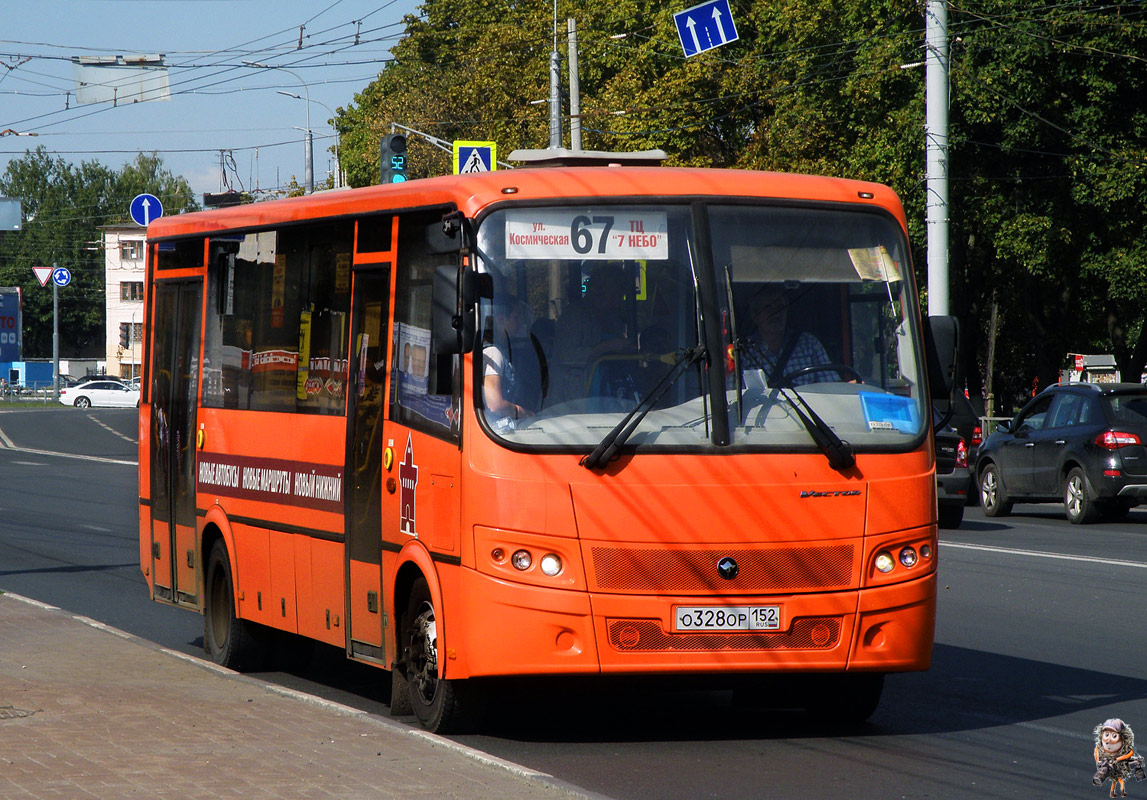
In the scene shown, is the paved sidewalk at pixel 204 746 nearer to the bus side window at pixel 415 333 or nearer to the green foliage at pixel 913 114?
the bus side window at pixel 415 333

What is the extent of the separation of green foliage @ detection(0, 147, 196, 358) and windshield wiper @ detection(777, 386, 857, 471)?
11725cm

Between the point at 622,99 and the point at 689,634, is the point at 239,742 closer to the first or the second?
the point at 689,634

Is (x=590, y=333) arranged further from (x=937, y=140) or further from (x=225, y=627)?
(x=937, y=140)

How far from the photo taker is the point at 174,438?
37.1ft

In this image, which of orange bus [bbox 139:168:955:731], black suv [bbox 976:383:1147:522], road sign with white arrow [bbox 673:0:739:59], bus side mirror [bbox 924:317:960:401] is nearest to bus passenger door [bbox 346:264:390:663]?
orange bus [bbox 139:168:955:731]

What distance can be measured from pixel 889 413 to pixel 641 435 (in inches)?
47.4

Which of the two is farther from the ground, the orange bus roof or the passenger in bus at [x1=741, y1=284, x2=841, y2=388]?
the orange bus roof

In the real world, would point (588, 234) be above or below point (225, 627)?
above

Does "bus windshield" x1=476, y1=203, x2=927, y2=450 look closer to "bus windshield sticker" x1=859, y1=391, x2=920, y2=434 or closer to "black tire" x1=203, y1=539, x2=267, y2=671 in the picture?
"bus windshield sticker" x1=859, y1=391, x2=920, y2=434

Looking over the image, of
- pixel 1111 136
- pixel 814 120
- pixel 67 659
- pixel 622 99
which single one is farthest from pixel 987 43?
pixel 67 659

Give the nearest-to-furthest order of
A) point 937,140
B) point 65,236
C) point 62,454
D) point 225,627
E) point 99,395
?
1. point 225,627
2. point 937,140
3. point 62,454
4. point 99,395
5. point 65,236

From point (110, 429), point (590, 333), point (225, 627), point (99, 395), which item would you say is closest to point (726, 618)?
point (590, 333)

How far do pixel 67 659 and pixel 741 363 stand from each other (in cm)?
470

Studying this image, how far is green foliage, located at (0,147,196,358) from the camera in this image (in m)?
122
